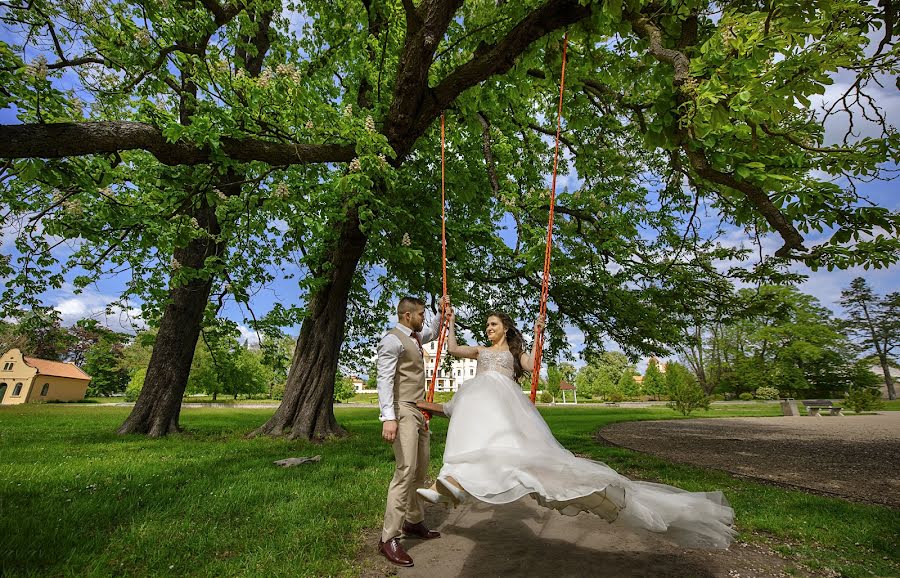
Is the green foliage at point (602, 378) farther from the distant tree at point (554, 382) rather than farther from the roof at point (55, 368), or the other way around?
the roof at point (55, 368)

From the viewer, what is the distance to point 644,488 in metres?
3.14

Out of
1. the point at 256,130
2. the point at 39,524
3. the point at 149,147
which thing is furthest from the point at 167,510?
the point at 256,130

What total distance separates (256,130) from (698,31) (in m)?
7.05

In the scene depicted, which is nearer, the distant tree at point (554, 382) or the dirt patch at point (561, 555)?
the dirt patch at point (561, 555)

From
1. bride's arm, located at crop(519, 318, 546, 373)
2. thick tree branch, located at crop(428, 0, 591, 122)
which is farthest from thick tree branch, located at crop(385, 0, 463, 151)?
bride's arm, located at crop(519, 318, 546, 373)

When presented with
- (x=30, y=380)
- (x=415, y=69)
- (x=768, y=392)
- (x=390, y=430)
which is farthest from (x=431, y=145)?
(x=30, y=380)

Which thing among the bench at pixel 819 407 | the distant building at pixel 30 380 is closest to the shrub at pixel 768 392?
the bench at pixel 819 407

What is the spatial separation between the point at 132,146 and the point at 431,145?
6.64m

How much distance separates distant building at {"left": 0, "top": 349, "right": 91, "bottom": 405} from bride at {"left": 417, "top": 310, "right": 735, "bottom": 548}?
59382mm

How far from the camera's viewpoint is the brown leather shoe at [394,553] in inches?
148

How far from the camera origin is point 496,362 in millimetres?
4109

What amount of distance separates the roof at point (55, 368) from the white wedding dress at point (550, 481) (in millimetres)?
60962

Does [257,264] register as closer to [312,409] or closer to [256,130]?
[312,409]

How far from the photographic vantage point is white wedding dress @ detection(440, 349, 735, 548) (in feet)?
9.00
